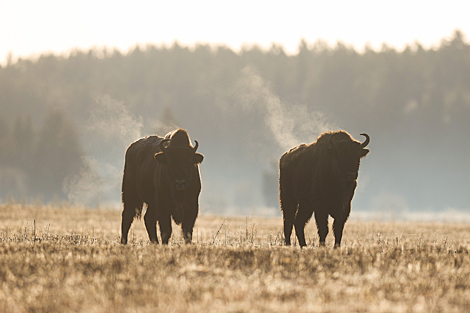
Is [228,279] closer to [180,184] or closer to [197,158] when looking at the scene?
[180,184]

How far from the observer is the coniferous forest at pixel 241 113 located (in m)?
72.4

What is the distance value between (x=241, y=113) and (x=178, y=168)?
338 feet

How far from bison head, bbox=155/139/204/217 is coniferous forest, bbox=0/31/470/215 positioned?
5292cm

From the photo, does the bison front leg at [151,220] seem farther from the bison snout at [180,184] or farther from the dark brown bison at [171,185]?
the bison snout at [180,184]

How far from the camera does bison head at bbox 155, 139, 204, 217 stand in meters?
11.1

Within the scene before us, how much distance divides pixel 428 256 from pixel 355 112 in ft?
337

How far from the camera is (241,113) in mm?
113750

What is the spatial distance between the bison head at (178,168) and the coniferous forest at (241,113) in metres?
52.9

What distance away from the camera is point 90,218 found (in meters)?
25.2

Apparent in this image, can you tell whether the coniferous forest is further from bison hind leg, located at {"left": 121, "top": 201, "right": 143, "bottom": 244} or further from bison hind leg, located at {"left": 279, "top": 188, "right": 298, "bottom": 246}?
bison hind leg, located at {"left": 279, "top": 188, "right": 298, "bottom": 246}

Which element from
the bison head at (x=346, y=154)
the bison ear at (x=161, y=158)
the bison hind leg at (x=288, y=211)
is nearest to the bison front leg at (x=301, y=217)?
the bison hind leg at (x=288, y=211)

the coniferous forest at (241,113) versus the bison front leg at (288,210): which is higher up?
the coniferous forest at (241,113)

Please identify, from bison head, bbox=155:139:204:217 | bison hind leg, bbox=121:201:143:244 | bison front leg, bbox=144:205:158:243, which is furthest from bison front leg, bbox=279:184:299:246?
bison hind leg, bbox=121:201:143:244

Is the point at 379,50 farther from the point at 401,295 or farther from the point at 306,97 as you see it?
the point at 401,295
